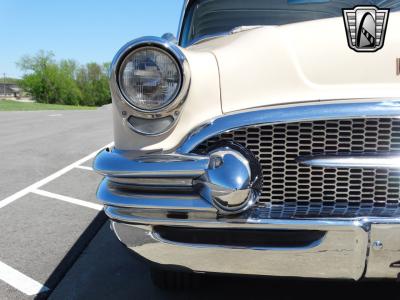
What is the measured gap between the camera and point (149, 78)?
1.74 m

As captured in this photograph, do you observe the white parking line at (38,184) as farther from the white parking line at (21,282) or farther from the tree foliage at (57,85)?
the tree foliage at (57,85)

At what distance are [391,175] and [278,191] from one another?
1.37ft

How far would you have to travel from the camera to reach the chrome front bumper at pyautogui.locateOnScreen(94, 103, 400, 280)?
5.07 ft

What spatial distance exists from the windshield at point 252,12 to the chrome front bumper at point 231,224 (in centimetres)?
129

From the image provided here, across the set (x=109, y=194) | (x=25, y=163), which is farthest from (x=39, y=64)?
(x=109, y=194)

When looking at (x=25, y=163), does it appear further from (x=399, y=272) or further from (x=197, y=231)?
(x=399, y=272)

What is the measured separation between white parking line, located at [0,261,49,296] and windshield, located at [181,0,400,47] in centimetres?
171

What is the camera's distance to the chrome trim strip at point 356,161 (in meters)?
1.57

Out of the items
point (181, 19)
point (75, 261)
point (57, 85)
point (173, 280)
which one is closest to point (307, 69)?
point (173, 280)

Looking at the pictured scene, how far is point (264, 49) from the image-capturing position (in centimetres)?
179

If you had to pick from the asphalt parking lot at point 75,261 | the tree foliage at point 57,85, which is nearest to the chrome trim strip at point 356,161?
the asphalt parking lot at point 75,261

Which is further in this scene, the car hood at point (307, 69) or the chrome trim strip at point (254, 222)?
the car hood at point (307, 69)

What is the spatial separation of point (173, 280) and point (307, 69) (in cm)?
128

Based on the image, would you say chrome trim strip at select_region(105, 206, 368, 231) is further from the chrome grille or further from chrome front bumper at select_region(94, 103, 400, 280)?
the chrome grille
